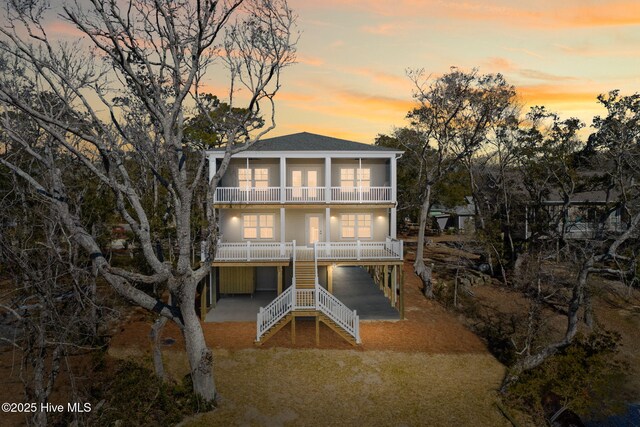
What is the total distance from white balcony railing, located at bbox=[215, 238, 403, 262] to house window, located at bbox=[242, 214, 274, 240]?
256cm

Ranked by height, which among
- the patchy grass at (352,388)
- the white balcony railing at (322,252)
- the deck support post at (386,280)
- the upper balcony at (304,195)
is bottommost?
the patchy grass at (352,388)

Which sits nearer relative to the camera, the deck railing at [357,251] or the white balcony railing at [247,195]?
the deck railing at [357,251]

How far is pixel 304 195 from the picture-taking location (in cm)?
2275

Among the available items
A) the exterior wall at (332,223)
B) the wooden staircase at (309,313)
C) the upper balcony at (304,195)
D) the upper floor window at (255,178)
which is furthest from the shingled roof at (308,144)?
the wooden staircase at (309,313)

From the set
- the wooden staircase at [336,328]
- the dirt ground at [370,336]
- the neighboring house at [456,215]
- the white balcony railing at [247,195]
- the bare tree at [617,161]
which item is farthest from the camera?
the neighboring house at [456,215]

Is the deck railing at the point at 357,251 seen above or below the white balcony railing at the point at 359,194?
below

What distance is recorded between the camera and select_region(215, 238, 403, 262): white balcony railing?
20156mm

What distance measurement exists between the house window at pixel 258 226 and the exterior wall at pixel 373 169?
4266 mm

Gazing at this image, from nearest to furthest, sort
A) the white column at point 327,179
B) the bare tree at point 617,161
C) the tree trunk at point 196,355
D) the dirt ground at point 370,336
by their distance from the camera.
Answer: the tree trunk at point 196,355 < the dirt ground at point 370,336 < the bare tree at point 617,161 < the white column at point 327,179

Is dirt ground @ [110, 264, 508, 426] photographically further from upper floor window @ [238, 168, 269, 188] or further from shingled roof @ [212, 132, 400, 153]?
shingled roof @ [212, 132, 400, 153]

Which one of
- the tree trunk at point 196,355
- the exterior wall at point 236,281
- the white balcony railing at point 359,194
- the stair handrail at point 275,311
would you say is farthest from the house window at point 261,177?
the tree trunk at point 196,355

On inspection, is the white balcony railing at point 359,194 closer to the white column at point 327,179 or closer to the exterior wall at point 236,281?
the white column at point 327,179

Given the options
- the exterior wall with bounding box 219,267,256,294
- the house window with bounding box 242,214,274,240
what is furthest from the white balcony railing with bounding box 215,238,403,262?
the exterior wall with bounding box 219,267,256,294

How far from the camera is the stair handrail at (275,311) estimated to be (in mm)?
17203
